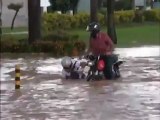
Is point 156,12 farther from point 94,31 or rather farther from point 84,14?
point 94,31

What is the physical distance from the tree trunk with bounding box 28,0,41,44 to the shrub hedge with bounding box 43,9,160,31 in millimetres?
17763

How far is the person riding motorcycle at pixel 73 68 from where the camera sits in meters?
18.1

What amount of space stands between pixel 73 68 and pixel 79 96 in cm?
366

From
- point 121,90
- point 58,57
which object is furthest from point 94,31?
point 58,57

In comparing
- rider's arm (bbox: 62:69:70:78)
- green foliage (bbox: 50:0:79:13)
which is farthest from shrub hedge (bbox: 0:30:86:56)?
green foliage (bbox: 50:0:79:13)

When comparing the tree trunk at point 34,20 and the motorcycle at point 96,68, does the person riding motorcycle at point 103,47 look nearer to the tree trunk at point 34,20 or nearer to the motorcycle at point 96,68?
the motorcycle at point 96,68

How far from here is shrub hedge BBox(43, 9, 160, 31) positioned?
172 feet

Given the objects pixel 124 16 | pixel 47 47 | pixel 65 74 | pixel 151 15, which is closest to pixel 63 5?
pixel 124 16

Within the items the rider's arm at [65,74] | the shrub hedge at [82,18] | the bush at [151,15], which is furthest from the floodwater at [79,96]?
the bush at [151,15]

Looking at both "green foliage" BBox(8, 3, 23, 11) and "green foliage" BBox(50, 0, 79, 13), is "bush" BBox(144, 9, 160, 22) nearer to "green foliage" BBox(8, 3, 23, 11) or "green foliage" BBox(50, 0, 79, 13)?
"green foliage" BBox(50, 0, 79, 13)

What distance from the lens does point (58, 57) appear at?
1067 inches

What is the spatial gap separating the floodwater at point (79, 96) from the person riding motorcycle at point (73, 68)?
1.06ft

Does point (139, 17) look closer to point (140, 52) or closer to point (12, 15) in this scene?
point (12, 15)

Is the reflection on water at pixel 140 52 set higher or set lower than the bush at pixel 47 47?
lower
